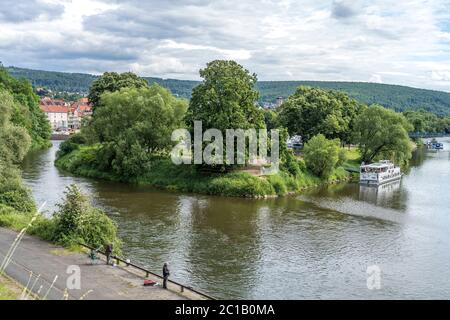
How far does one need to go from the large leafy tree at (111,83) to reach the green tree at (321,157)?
118ft

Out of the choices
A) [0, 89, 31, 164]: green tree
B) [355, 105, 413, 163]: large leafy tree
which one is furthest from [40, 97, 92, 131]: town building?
[0, 89, 31, 164]: green tree

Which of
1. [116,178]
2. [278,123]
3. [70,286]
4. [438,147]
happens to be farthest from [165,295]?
[438,147]

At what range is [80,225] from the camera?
2811 centimetres

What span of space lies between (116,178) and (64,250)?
111 feet

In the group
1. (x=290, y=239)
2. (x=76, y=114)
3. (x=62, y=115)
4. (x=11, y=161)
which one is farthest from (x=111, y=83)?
(x=76, y=114)

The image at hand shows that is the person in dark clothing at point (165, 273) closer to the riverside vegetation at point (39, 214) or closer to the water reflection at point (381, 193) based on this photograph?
the riverside vegetation at point (39, 214)

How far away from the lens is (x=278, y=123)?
264 ft

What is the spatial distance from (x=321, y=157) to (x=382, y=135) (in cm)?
1531

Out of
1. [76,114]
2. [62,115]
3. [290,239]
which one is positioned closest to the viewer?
[290,239]

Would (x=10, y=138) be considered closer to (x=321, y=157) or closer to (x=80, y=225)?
(x=80, y=225)

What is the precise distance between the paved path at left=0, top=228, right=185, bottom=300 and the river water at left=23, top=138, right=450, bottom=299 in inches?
158

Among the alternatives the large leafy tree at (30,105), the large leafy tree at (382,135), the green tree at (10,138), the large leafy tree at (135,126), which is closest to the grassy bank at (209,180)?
the large leafy tree at (135,126)

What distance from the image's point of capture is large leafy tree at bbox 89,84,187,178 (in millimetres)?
59719

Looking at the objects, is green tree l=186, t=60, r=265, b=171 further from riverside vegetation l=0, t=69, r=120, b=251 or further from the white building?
the white building
